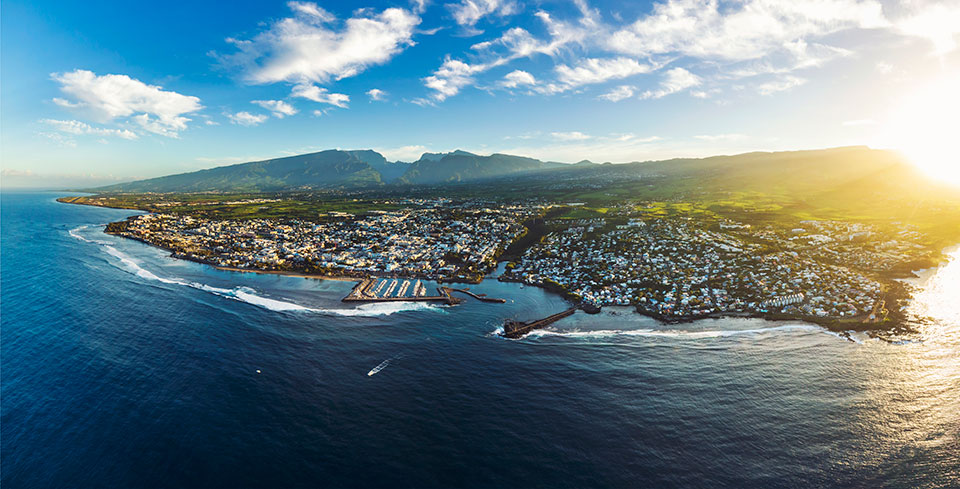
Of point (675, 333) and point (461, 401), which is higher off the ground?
point (675, 333)

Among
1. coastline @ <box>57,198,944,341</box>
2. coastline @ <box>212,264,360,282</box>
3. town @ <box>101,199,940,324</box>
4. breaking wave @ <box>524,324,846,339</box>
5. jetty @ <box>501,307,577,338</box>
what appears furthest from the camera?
coastline @ <box>212,264,360,282</box>

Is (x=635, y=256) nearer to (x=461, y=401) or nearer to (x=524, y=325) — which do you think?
(x=524, y=325)

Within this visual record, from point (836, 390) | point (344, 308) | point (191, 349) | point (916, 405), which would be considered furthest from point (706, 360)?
point (191, 349)

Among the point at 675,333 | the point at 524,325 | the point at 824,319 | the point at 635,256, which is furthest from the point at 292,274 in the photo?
the point at 824,319

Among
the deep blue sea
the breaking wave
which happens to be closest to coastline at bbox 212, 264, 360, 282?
the deep blue sea

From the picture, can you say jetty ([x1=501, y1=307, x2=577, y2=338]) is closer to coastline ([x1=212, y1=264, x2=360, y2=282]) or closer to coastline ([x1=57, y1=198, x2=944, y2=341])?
coastline ([x1=57, y1=198, x2=944, y2=341])

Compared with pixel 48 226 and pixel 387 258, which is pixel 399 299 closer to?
pixel 387 258
